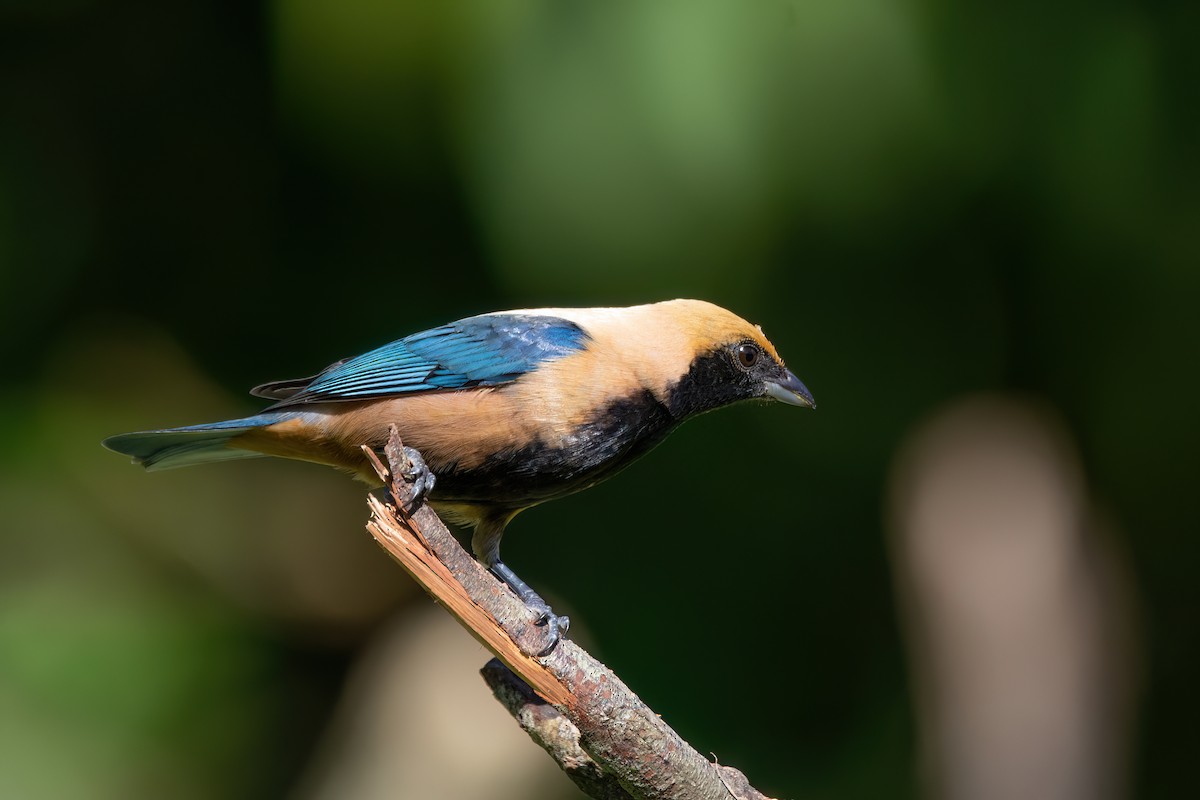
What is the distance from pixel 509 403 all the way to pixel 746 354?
101 centimetres

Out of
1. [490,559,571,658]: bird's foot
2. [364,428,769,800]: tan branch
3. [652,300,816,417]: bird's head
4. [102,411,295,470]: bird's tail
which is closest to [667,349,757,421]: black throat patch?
[652,300,816,417]: bird's head

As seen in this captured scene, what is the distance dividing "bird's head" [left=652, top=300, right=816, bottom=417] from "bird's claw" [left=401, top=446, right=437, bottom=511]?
0.97m

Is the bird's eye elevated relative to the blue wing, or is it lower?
lower

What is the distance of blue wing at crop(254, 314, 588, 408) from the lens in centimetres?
397

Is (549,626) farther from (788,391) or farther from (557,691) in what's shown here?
(788,391)

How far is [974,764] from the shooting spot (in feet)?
19.2

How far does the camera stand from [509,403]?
384cm

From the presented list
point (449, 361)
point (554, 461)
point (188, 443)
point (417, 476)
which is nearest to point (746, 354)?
point (554, 461)

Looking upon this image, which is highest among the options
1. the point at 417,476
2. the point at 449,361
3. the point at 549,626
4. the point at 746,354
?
the point at 449,361

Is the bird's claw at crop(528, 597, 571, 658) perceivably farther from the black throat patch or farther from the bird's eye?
the bird's eye

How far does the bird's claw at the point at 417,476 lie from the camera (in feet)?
11.0

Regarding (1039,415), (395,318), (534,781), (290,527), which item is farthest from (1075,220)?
(290,527)

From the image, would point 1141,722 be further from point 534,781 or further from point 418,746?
point 418,746

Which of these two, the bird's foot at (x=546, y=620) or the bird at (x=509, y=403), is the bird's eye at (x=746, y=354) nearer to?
the bird at (x=509, y=403)
